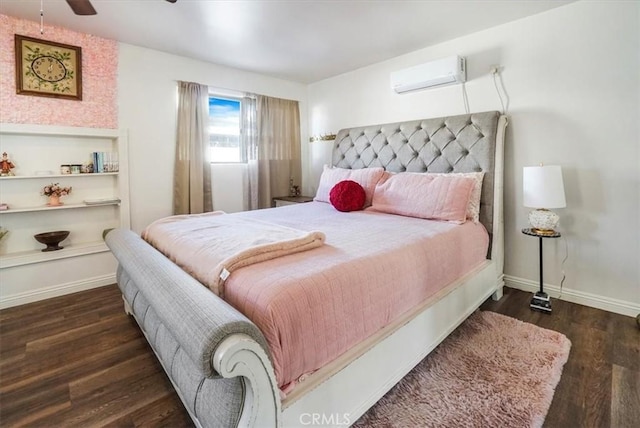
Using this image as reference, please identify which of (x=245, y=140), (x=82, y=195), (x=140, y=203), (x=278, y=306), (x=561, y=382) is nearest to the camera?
(x=278, y=306)

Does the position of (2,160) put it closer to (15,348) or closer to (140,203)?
(140,203)

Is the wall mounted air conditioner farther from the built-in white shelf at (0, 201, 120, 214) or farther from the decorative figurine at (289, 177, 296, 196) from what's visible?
the built-in white shelf at (0, 201, 120, 214)

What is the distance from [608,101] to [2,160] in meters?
4.83

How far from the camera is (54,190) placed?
2.88m

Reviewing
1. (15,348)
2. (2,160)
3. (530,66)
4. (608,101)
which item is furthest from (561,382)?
(2,160)

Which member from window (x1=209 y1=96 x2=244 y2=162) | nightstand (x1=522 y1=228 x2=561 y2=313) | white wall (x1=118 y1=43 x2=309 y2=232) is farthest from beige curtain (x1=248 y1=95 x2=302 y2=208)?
nightstand (x1=522 y1=228 x2=561 y2=313)

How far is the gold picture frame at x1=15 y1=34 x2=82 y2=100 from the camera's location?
265 centimetres

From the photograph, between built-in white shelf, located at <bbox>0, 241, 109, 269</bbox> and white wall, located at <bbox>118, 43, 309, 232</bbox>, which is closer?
built-in white shelf, located at <bbox>0, 241, 109, 269</bbox>

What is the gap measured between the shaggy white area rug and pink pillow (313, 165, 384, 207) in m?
1.49

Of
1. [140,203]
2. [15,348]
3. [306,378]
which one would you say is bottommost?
[15,348]

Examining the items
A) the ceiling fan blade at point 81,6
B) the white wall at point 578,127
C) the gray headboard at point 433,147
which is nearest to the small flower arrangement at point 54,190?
the ceiling fan blade at point 81,6

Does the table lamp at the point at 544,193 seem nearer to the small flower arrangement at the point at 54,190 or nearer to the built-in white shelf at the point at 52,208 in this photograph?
the built-in white shelf at the point at 52,208

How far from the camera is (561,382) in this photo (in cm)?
164

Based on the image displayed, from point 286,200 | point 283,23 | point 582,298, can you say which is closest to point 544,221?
point 582,298
